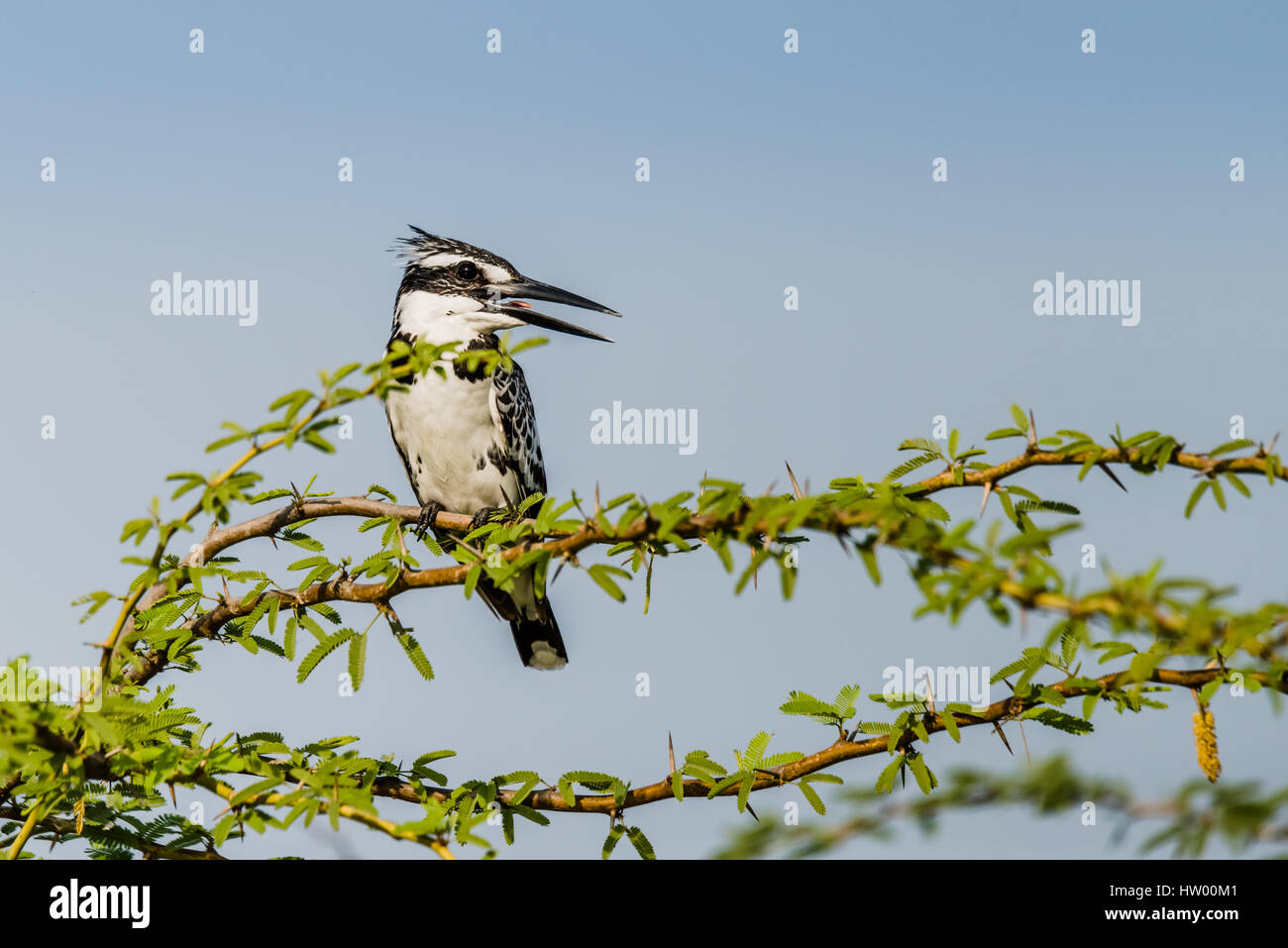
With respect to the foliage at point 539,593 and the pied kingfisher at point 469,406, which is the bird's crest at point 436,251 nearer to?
the pied kingfisher at point 469,406

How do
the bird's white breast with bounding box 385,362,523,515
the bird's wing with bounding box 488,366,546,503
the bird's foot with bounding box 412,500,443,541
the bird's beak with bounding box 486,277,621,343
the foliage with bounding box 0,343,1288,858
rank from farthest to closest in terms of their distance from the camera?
1. the bird's wing with bounding box 488,366,546,503
2. the bird's white breast with bounding box 385,362,523,515
3. the bird's beak with bounding box 486,277,621,343
4. the bird's foot with bounding box 412,500,443,541
5. the foliage with bounding box 0,343,1288,858

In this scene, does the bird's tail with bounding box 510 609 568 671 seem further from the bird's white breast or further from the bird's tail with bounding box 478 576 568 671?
the bird's white breast

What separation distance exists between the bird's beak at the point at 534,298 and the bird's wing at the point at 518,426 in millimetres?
381

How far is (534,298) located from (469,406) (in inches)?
28.9

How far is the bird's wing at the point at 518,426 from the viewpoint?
21.8ft

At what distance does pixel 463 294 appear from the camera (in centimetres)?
655

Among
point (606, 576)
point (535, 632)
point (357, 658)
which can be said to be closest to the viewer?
point (606, 576)

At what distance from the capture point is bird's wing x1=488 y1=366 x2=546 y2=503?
6.63m

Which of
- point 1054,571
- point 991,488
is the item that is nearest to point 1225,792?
point 1054,571

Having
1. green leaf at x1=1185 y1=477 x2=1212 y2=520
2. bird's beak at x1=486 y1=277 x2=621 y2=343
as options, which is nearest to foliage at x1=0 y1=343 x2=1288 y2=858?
green leaf at x1=1185 y1=477 x2=1212 y2=520

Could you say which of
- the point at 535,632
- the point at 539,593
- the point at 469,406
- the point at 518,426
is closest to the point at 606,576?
the point at 539,593

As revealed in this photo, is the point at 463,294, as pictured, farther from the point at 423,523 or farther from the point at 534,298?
the point at 423,523

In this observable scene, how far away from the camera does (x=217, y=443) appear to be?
2.31 metres
